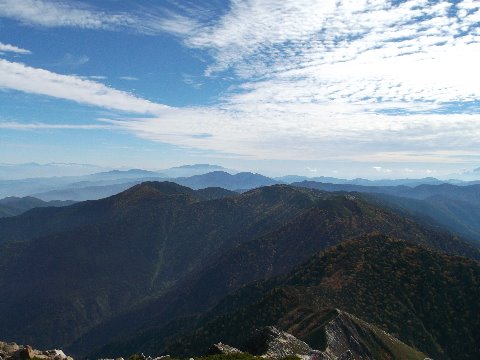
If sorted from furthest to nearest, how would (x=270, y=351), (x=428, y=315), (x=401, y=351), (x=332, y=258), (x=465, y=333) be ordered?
(x=332, y=258), (x=428, y=315), (x=465, y=333), (x=401, y=351), (x=270, y=351)

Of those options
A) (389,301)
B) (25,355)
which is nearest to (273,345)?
(25,355)

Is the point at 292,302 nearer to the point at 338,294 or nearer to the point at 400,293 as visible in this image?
the point at 338,294

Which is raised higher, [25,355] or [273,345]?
[25,355]

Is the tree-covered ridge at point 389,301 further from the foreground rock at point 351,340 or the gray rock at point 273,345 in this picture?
the gray rock at point 273,345

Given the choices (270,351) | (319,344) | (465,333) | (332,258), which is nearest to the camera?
(270,351)

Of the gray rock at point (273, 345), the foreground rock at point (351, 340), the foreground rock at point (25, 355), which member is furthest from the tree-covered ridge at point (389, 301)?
the foreground rock at point (25, 355)

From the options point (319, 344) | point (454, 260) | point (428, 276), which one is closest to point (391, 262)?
point (428, 276)

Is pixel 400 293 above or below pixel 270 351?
below

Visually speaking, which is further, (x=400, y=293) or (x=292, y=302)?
(x=400, y=293)

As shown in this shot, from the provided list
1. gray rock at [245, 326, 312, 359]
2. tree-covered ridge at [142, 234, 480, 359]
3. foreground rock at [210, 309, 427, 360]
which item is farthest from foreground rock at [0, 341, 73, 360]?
tree-covered ridge at [142, 234, 480, 359]

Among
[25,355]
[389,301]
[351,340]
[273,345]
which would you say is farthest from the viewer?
[389,301]

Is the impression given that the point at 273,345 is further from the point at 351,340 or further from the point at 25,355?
the point at 25,355
